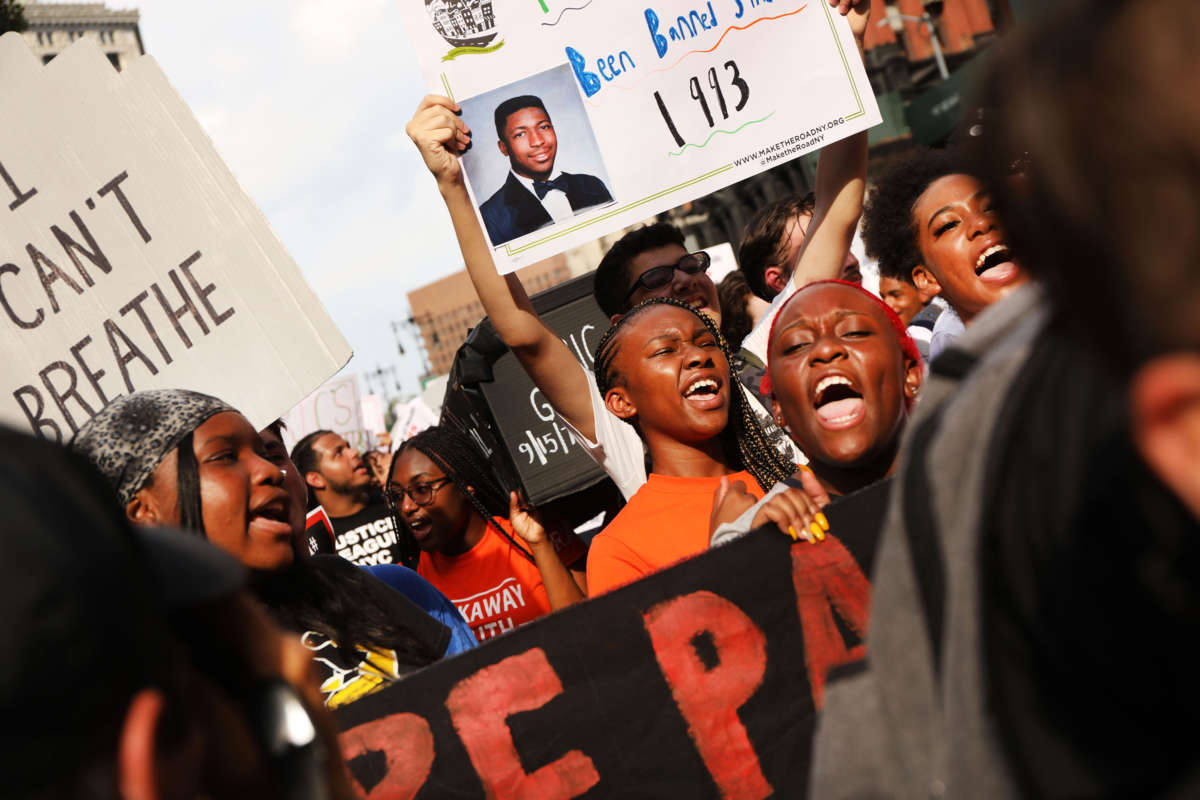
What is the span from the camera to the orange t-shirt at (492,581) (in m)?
4.24

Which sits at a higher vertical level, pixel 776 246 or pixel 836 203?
pixel 836 203

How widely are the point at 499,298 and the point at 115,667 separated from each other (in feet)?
9.68

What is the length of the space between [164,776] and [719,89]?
3.36 m

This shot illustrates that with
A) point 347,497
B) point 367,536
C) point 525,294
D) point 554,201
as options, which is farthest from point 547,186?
point 347,497

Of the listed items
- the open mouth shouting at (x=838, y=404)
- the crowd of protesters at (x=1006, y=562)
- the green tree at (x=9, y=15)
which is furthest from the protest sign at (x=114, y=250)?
the green tree at (x=9, y=15)

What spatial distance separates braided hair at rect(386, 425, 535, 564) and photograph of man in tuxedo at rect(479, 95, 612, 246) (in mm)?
1640

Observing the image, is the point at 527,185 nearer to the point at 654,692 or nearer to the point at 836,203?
the point at 836,203

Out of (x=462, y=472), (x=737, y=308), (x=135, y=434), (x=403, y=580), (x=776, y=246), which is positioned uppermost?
(x=135, y=434)

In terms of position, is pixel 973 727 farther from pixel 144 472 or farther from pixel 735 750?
pixel 144 472

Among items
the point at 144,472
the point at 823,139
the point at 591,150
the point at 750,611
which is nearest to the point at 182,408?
the point at 144,472

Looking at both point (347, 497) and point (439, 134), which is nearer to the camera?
point (439, 134)

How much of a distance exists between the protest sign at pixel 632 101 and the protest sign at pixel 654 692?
1513mm

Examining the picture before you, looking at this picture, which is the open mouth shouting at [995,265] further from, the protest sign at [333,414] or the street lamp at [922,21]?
the street lamp at [922,21]

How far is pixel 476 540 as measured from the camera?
4750mm
